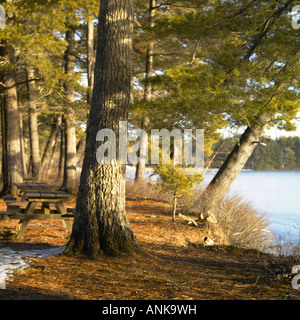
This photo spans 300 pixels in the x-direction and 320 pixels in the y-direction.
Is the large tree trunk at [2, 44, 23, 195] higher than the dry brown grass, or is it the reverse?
the large tree trunk at [2, 44, 23, 195]

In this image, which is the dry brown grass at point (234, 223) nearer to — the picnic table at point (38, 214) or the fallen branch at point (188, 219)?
the fallen branch at point (188, 219)

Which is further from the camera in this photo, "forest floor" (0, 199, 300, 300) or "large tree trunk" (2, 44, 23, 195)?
"large tree trunk" (2, 44, 23, 195)

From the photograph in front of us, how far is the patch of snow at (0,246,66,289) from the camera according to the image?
404 cm

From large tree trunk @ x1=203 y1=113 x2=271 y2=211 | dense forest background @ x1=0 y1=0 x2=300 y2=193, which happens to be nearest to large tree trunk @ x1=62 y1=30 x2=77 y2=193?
dense forest background @ x1=0 y1=0 x2=300 y2=193

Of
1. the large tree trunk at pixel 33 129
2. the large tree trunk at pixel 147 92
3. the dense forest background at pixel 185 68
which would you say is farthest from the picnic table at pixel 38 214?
the large tree trunk at pixel 33 129

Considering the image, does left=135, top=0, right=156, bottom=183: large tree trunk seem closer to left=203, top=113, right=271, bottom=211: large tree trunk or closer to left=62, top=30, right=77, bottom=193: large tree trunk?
left=62, top=30, right=77, bottom=193: large tree trunk

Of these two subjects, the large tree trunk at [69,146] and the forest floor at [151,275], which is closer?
the forest floor at [151,275]

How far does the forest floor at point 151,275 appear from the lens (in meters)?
3.72

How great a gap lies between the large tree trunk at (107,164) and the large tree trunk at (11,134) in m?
6.42

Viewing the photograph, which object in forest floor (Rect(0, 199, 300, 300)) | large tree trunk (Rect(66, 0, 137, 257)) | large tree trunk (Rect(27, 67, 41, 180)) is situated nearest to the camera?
forest floor (Rect(0, 199, 300, 300))

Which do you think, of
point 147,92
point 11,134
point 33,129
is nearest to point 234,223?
point 147,92

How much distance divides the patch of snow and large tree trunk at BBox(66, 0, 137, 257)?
36 cm

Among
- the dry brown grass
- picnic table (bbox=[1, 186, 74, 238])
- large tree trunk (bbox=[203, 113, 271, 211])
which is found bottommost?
the dry brown grass

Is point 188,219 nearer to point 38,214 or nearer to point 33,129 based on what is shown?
point 38,214
